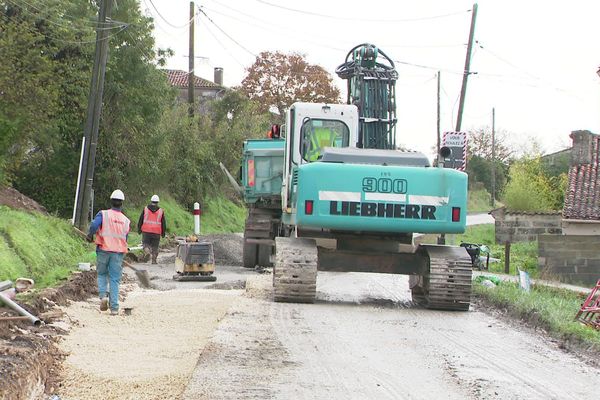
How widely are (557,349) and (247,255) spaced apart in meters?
11.6

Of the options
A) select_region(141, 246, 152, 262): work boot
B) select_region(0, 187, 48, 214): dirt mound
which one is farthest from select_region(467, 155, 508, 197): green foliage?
select_region(141, 246, 152, 262): work boot

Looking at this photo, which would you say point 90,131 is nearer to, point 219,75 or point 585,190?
point 585,190

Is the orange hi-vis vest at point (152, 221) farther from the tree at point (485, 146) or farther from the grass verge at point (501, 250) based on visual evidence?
the tree at point (485, 146)

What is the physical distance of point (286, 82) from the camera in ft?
215

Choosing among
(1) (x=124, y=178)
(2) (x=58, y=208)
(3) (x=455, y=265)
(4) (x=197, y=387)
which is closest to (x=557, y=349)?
(3) (x=455, y=265)

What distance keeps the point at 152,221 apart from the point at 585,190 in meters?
23.0

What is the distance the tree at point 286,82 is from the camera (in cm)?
6500

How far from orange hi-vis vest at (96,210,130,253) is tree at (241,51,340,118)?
173ft

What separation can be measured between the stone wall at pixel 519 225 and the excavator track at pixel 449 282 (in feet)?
109

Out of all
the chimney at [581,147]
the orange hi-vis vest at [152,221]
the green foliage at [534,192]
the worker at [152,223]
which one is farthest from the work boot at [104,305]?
the green foliage at [534,192]

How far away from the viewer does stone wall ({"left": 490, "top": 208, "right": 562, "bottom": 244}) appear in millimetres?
46500

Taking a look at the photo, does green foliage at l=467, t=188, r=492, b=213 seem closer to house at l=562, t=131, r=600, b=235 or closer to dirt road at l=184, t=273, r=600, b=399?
house at l=562, t=131, r=600, b=235

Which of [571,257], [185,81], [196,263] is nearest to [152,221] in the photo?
[196,263]

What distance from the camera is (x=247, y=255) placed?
2117 centimetres
